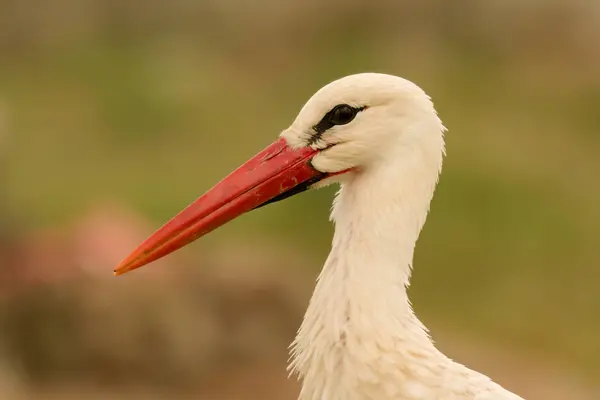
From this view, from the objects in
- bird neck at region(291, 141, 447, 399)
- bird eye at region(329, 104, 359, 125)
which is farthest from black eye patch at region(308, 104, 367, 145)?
bird neck at region(291, 141, 447, 399)

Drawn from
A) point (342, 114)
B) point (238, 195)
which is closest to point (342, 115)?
point (342, 114)

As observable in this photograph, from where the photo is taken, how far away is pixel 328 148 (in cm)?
216

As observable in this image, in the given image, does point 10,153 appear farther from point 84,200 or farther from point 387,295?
point 387,295

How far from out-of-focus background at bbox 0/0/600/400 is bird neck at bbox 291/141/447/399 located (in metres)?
A: 3.18

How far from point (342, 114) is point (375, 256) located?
0.29 meters

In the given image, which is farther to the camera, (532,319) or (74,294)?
(532,319)

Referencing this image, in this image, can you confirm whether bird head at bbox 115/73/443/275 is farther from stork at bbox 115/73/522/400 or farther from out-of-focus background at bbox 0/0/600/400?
out-of-focus background at bbox 0/0/600/400

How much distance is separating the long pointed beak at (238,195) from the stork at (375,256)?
7 centimetres

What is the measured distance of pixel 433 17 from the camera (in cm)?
1094

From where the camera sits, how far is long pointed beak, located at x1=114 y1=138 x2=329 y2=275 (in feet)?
7.18

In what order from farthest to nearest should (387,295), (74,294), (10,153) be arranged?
(10,153) < (74,294) < (387,295)

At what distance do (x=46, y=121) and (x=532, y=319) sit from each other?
5.53 metres

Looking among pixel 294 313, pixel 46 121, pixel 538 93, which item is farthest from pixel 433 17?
pixel 294 313

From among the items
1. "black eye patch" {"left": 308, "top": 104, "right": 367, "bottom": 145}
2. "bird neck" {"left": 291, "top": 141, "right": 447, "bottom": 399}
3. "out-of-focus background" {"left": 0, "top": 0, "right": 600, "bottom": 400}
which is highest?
"out-of-focus background" {"left": 0, "top": 0, "right": 600, "bottom": 400}
